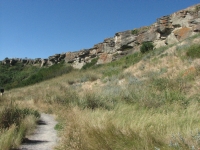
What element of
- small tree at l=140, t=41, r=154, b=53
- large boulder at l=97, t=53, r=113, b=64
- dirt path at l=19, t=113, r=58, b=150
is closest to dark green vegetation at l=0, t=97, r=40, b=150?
dirt path at l=19, t=113, r=58, b=150

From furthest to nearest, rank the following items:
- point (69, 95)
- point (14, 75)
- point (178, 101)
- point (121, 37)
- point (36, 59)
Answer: point (36, 59)
point (14, 75)
point (121, 37)
point (69, 95)
point (178, 101)

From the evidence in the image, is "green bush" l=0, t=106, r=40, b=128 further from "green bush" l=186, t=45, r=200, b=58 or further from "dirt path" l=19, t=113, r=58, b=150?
"green bush" l=186, t=45, r=200, b=58

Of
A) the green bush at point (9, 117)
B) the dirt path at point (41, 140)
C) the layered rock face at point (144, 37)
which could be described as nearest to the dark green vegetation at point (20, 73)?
the layered rock face at point (144, 37)

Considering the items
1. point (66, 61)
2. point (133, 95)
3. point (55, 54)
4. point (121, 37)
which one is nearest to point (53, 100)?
point (133, 95)

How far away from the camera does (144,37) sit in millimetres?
32219

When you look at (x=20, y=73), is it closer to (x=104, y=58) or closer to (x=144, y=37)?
(x=104, y=58)

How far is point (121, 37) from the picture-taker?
121 feet

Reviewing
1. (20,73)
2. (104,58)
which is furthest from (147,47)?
(20,73)

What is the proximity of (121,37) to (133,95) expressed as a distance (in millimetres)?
28710

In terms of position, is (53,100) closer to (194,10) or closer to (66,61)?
(194,10)

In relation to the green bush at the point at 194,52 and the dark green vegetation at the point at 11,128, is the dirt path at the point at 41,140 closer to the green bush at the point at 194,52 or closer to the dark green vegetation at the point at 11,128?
the dark green vegetation at the point at 11,128

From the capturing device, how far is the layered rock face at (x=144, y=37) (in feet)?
83.6

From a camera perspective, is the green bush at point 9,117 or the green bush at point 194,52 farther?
the green bush at point 194,52

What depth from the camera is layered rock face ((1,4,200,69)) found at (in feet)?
83.6
